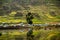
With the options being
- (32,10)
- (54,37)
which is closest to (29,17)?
(32,10)

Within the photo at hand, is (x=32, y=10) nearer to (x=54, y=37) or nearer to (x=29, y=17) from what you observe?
(x=29, y=17)

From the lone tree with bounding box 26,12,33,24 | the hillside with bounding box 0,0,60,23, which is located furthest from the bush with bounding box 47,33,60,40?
the lone tree with bounding box 26,12,33,24

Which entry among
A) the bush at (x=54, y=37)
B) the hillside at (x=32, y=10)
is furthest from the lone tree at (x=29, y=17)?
the bush at (x=54, y=37)

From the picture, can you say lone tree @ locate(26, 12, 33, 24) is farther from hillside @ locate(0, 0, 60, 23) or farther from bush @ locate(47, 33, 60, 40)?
bush @ locate(47, 33, 60, 40)

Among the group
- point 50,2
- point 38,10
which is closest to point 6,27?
point 38,10

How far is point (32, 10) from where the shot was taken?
13.6 meters

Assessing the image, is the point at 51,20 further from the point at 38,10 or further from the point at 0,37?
the point at 0,37

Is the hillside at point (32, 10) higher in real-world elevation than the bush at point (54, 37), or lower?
higher

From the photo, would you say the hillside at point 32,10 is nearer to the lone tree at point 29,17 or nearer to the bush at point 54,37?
the lone tree at point 29,17

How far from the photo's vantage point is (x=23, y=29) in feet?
40.1

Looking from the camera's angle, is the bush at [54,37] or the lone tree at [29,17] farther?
the lone tree at [29,17]

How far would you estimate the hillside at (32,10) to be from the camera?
1312 centimetres

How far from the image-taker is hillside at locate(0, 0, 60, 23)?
43.0 feet

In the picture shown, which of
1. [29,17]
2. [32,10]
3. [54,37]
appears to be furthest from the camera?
[32,10]
